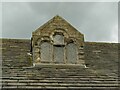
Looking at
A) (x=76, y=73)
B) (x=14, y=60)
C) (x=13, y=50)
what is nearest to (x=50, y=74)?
(x=76, y=73)

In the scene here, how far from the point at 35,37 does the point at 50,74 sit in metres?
1.63

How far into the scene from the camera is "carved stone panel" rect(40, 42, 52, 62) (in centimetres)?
1109

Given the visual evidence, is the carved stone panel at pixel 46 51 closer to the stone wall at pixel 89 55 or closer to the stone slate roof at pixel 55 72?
the stone slate roof at pixel 55 72

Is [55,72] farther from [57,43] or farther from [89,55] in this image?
[89,55]

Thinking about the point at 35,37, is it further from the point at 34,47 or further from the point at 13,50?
the point at 13,50

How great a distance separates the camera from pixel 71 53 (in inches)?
447

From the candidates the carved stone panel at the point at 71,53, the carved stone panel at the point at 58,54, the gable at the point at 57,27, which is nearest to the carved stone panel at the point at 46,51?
the carved stone panel at the point at 58,54

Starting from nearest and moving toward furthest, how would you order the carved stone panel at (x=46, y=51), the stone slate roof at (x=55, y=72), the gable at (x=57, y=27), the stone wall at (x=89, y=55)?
the stone slate roof at (x=55, y=72)
the carved stone panel at (x=46, y=51)
the stone wall at (x=89, y=55)
the gable at (x=57, y=27)

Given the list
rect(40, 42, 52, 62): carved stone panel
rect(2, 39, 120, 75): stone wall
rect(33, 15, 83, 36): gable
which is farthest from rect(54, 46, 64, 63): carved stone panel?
rect(2, 39, 120, 75): stone wall

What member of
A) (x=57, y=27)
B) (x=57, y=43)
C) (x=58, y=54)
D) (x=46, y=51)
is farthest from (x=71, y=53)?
(x=57, y=27)

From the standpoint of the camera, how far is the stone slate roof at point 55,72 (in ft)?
31.5

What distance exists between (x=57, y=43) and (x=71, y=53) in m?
0.61

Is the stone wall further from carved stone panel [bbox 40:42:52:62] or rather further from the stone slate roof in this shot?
carved stone panel [bbox 40:42:52:62]

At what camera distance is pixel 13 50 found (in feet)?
39.5
